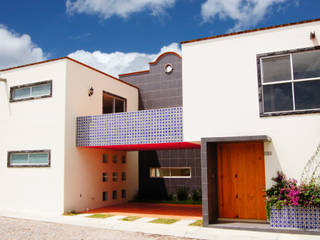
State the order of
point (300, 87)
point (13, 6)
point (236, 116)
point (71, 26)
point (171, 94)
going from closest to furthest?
point (300, 87) → point (236, 116) → point (13, 6) → point (171, 94) → point (71, 26)

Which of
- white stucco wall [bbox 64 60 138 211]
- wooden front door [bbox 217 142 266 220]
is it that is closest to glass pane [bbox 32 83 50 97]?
white stucco wall [bbox 64 60 138 211]

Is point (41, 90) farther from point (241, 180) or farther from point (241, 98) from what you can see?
point (241, 180)

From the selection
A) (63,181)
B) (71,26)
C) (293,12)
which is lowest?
(63,181)

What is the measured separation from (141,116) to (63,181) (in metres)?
3.69

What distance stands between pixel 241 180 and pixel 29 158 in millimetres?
8161

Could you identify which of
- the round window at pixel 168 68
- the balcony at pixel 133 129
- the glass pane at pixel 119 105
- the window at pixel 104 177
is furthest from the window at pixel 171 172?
the round window at pixel 168 68

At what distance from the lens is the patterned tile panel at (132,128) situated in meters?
10.9

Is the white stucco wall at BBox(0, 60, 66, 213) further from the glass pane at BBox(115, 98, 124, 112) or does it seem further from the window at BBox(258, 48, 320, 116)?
the window at BBox(258, 48, 320, 116)

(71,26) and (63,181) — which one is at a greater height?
(71,26)

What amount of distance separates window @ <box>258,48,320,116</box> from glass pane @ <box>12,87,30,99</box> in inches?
363

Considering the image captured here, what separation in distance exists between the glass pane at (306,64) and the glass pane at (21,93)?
10122 millimetres

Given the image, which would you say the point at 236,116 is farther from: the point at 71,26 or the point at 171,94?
the point at 71,26

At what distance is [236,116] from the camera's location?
9.35 m

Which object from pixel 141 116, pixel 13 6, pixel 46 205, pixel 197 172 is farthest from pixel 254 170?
pixel 13 6
